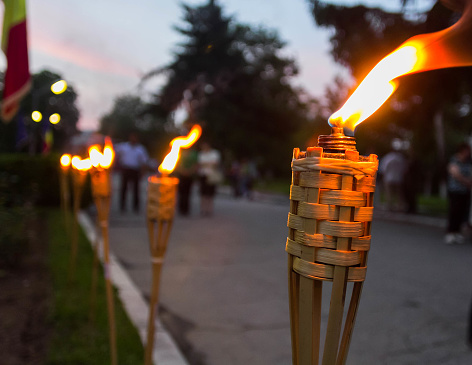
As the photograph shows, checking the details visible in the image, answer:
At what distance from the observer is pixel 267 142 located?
38.7m

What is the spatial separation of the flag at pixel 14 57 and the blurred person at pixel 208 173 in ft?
26.4

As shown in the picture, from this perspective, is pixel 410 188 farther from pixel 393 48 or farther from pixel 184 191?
pixel 393 48

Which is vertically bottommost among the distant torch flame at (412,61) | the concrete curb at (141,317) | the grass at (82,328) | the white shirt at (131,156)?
the concrete curb at (141,317)

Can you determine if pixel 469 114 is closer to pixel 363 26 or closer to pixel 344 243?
pixel 363 26

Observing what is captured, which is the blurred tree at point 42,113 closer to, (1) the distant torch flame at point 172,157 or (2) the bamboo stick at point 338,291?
(1) the distant torch flame at point 172,157

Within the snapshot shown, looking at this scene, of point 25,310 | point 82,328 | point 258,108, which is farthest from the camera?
point 258,108

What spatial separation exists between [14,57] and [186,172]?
26.3 feet

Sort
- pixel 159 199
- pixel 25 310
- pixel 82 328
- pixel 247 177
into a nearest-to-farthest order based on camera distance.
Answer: pixel 159 199
pixel 82 328
pixel 25 310
pixel 247 177

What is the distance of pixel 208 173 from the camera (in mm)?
11469

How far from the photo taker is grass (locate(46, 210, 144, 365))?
3051mm

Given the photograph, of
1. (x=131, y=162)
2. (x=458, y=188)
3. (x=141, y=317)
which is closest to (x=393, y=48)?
(x=141, y=317)

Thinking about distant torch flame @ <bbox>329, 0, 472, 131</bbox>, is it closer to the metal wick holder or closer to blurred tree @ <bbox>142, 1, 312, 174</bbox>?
the metal wick holder

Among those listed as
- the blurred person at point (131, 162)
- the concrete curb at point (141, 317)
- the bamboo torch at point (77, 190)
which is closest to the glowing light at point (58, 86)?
the bamboo torch at point (77, 190)

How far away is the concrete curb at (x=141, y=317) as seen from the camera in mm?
3256
